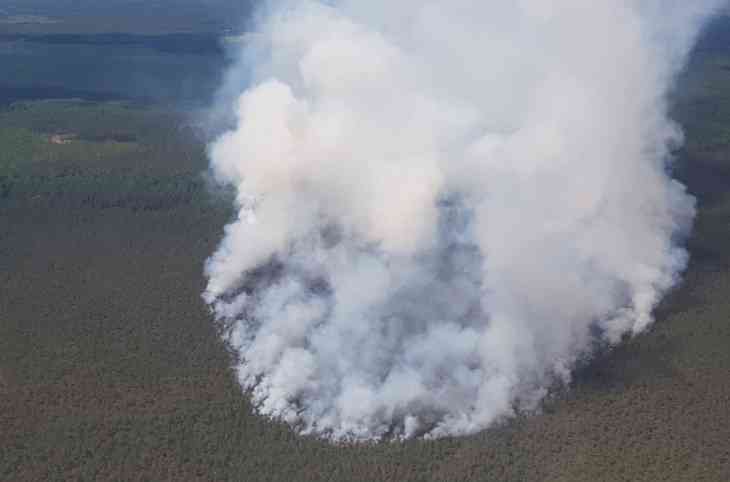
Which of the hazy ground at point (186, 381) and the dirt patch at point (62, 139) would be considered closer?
the hazy ground at point (186, 381)

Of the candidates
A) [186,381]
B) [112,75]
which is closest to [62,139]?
[112,75]

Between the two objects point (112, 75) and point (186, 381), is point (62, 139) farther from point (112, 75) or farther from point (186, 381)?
point (186, 381)

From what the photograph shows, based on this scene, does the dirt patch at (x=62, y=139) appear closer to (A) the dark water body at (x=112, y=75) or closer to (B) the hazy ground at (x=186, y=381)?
(B) the hazy ground at (x=186, y=381)

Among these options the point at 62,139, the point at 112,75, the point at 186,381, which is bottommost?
the point at 186,381

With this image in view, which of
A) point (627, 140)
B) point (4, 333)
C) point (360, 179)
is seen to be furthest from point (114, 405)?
point (627, 140)

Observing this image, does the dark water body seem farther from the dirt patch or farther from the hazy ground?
the hazy ground

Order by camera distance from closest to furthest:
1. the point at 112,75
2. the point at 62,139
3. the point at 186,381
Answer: the point at 186,381, the point at 62,139, the point at 112,75

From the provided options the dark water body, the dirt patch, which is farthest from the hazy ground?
the dark water body

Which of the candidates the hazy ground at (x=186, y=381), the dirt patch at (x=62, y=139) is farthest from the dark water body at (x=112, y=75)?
the hazy ground at (x=186, y=381)
